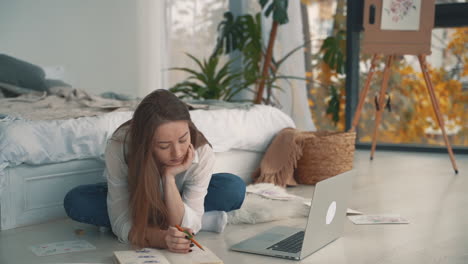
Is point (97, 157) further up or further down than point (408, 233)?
further up

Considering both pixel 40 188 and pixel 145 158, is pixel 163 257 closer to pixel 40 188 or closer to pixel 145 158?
pixel 145 158

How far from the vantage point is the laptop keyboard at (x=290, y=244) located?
214 centimetres

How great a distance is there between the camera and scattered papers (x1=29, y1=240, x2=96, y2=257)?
2170 mm

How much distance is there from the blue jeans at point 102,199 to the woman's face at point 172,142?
1.38 feet

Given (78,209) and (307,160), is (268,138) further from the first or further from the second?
(78,209)

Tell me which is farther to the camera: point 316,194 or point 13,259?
point 13,259

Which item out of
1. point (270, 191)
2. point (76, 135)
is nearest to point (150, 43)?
point (270, 191)

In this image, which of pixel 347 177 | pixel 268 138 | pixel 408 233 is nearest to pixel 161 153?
pixel 347 177

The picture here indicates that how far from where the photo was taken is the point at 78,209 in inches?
92.4

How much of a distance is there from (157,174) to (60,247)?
496 millimetres

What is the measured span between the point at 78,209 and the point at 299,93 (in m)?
3.17

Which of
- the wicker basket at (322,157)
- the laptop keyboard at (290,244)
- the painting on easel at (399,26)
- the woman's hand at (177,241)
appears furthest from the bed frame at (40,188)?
the painting on easel at (399,26)

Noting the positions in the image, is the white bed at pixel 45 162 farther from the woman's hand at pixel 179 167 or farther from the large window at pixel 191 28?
the large window at pixel 191 28

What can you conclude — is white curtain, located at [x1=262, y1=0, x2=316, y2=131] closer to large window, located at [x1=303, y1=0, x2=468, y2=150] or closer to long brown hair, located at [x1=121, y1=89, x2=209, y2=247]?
large window, located at [x1=303, y1=0, x2=468, y2=150]
